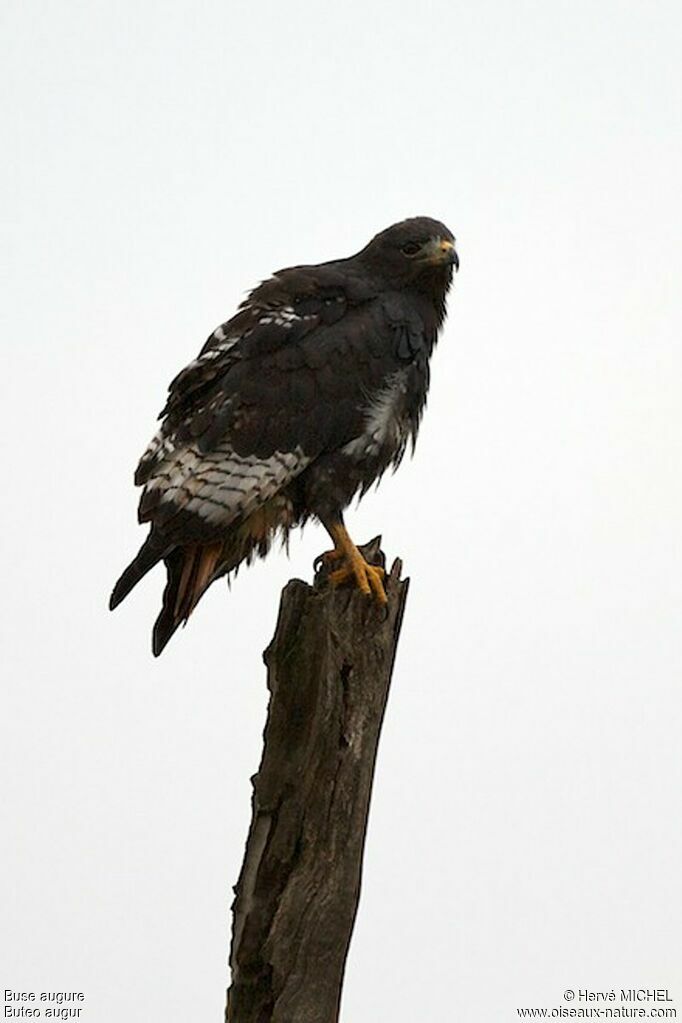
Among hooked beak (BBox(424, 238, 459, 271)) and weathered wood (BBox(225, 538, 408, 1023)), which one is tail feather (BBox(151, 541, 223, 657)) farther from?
hooked beak (BBox(424, 238, 459, 271))

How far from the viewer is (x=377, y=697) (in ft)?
18.2

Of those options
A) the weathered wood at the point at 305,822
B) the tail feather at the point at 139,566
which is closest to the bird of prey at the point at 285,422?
the tail feather at the point at 139,566

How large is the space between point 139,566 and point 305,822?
1.23 metres

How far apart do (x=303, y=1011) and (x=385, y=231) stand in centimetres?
331

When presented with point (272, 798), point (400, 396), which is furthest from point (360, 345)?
point (272, 798)

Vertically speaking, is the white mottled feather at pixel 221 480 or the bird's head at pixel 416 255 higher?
the bird's head at pixel 416 255

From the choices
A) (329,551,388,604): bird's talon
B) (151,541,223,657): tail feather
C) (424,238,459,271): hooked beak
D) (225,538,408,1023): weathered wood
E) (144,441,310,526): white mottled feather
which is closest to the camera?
(225,538,408,1023): weathered wood

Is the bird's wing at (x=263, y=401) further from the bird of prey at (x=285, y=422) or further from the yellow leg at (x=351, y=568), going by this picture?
the yellow leg at (x=351, y=568)

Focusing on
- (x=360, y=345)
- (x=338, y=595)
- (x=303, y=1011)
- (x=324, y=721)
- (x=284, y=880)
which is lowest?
(x=303, y=1011)

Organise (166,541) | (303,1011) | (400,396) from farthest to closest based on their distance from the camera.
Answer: (400,396) → (166,541) → (303,1011)

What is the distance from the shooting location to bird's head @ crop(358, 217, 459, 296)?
650 cm

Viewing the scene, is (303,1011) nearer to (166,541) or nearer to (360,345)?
(166,541)

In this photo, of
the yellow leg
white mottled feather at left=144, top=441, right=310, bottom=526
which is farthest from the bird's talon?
white mottled feather at left=144, top=441, right=310, bottom=526

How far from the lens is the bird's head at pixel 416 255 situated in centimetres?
650
